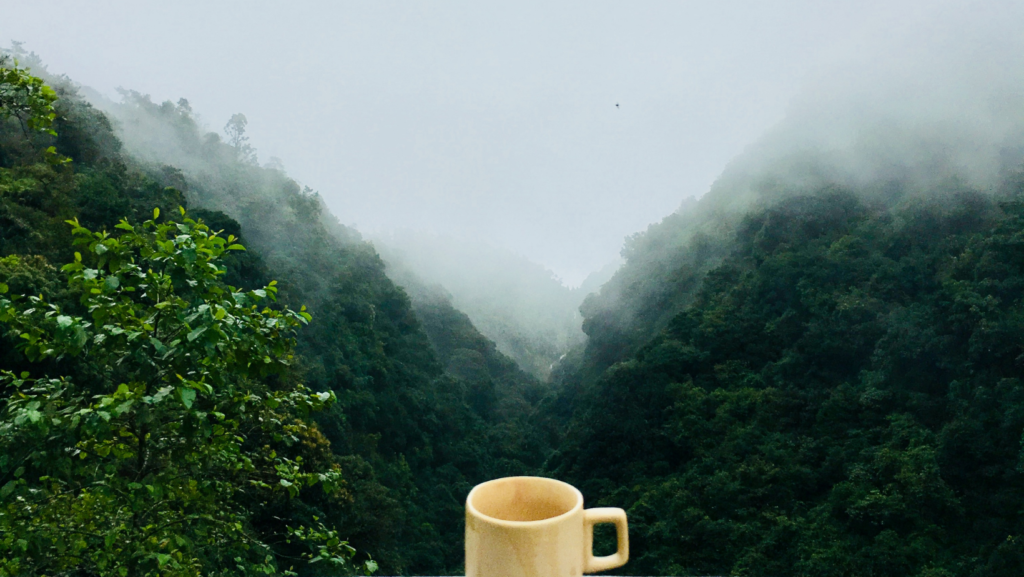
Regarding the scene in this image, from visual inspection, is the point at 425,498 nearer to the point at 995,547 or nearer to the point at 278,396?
the point at 995,547

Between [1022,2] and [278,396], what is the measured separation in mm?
26043

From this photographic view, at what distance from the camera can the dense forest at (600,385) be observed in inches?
65.0

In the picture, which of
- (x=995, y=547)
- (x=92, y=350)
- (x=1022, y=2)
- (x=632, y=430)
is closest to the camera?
(x=92, y=350)

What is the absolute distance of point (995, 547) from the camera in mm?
9820

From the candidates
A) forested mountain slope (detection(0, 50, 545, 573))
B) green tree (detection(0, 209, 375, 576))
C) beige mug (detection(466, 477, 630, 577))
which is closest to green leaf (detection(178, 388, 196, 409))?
green tree (detection(0, 209, 375, 576))

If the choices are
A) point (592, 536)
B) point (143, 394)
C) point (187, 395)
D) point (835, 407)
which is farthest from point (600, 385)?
point (592, 536)

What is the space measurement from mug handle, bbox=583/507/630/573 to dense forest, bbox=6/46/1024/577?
101cm

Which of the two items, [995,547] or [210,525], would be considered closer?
[210,525]

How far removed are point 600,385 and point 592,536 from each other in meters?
16.1

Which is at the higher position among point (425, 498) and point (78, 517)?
point (78, 517)

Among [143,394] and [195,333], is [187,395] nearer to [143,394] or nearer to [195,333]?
[195,333]

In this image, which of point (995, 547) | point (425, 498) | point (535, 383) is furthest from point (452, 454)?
point (995, 547)

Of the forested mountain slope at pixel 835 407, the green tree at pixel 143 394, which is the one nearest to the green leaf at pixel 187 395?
the green tree at pixel 143 394

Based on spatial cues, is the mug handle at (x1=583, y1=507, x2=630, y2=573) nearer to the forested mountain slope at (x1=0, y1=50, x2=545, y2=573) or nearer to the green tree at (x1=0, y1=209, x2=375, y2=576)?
the green tree at (x1=0, y1=209, x2=375, y2=576)
